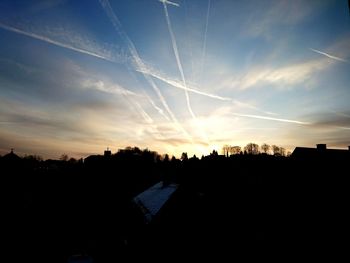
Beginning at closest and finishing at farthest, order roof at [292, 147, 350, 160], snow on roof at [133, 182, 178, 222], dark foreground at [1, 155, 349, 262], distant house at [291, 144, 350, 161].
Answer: dark foreground at [1, 155, 349, 262] < snow on roof at [133, 182, 178, 222] < distant house at [291, 144, 350, 161] < roof at [292, 147, 350, 160]

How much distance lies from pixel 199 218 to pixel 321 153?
91.0 ft

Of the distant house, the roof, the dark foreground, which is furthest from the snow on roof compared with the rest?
the roof

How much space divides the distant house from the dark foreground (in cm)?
182

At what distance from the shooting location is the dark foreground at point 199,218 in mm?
14148

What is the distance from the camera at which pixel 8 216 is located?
25078mm

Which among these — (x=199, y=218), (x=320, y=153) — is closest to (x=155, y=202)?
(x=199, y=218)

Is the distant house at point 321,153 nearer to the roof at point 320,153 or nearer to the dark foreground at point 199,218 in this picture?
the roof at point 320,153

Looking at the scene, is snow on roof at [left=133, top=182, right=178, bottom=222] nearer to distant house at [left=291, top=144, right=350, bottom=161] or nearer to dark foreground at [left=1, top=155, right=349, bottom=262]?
dark foreground at [left=1, top=155, right=349, bottom=262]

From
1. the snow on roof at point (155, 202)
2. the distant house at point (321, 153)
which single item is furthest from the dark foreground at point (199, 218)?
the distant house at point (321, 153)

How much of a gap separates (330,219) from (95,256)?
18.9 m

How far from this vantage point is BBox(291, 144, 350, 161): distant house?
31.1 metres

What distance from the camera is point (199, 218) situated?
15.6 m

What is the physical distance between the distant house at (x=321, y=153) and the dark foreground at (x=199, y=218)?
1.82 metres

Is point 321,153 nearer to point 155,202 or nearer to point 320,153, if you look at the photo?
point 320,153
